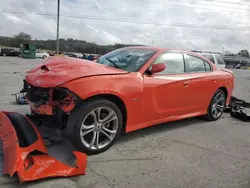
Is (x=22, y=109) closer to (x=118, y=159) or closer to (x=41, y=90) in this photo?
(x=41, y=90)

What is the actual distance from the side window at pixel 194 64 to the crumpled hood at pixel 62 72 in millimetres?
1637

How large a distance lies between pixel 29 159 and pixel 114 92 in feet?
4.42

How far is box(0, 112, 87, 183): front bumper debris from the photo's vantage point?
8.64 ft

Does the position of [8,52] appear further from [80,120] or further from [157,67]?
[80,120]

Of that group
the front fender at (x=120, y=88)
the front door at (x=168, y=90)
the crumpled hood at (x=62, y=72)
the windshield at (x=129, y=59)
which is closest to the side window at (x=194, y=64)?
the front door at (x=168, y=90)

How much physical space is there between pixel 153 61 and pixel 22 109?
298 cm

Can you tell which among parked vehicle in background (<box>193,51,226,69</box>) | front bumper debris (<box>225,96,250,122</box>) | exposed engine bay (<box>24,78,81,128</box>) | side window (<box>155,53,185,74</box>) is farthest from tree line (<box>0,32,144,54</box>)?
exposed engine bay (<box>24,78,81,128</box>)

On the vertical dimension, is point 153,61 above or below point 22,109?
above

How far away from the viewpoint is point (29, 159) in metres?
2.81

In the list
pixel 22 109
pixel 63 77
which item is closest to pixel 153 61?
pixel 63 77

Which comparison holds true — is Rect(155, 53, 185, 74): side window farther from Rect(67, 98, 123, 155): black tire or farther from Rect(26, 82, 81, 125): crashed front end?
Rect(26, 82, 81, 125): crashed front end

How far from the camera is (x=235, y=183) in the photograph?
9.82ft

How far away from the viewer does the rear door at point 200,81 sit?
15.7 ft

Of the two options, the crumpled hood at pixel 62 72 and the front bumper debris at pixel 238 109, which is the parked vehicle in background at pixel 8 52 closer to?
the front bumper debris at pixel 238 109
